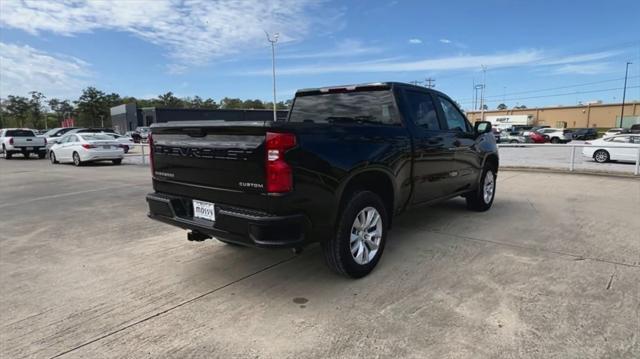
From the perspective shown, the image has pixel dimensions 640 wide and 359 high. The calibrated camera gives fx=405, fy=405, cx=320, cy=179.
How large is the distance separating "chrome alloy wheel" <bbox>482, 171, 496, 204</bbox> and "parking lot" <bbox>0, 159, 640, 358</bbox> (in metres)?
0.66

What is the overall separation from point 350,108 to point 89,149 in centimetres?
1495

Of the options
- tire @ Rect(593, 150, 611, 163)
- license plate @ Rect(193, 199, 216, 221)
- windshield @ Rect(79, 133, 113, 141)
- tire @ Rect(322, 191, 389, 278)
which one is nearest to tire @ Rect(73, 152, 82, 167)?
windshield @ Rect(79, 133, 113, 141)

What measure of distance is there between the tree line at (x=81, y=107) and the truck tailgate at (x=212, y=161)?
7251cm

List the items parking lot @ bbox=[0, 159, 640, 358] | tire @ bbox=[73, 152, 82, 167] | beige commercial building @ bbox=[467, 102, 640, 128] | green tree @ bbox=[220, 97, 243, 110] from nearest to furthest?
parking lot @ bbox=[0, 159, 640, 358], tire @ bbox=[73, 152, 82, 167], beige commercial building @ bbox=[467, 102, 640, 128], green tree @ bbox=[220, 97, 243, 110]

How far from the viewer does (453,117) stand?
567cm

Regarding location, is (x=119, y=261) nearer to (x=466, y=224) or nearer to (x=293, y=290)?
(x=293, y=290)

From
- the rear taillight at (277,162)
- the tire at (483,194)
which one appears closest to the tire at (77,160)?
the tire at (483,194)

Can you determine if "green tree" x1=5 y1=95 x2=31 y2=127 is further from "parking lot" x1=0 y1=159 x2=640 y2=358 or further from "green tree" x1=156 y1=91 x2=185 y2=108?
"parking lot" x1=0 y1=159 x2=640 y2=358

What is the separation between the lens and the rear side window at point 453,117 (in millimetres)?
5461

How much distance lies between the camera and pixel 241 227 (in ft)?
10.3

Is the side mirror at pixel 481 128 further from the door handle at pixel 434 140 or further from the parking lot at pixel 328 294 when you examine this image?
the door handle at pixel 434 140

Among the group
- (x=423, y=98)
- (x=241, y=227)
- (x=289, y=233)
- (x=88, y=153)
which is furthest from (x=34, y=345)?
(x=88, y=153)

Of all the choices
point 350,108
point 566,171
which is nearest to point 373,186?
point 350,108

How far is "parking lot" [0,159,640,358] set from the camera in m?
2.75
